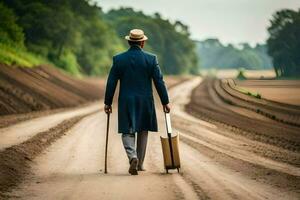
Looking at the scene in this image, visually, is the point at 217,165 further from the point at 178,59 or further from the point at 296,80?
the point at 178,59

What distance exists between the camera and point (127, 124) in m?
9.88

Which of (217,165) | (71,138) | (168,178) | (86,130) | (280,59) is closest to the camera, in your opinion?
(168,178)

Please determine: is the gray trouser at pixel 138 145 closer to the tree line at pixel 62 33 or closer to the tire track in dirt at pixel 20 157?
the tire track in dirt at pixel 20 157

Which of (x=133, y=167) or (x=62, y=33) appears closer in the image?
(x=133, y=167)

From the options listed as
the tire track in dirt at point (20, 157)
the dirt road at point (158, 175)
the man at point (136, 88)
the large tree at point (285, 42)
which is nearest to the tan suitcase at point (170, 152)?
the dirt road at point (158, 175)

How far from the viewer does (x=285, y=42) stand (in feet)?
91.6

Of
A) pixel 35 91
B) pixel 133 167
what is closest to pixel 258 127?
pixel 133 167

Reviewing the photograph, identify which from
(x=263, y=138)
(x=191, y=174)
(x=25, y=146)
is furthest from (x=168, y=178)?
(x=263, y=138)

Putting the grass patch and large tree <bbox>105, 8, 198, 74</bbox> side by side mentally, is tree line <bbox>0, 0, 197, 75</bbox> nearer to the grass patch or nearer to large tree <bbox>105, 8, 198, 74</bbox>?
the grass patch

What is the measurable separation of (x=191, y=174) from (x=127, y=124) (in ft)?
4.29

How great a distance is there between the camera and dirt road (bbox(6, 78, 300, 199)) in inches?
311

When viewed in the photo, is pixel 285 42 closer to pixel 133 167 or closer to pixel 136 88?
pixel 136 88

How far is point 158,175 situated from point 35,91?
1080 inches

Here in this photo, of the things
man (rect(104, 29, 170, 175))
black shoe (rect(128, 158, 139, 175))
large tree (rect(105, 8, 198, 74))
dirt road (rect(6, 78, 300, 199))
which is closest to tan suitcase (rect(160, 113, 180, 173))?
dirt road (rect(6, 78, 300, 199))
